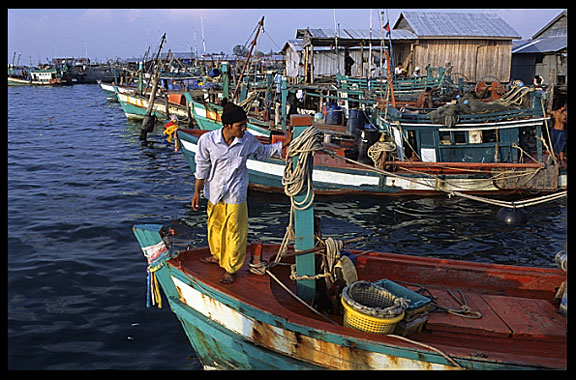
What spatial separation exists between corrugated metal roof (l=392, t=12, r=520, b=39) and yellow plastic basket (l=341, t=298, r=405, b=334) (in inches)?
892

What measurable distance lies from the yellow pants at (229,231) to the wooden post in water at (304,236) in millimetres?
571

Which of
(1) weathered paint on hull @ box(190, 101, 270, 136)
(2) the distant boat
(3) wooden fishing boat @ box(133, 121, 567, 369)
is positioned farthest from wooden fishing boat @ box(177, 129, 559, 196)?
(2) the distant boat

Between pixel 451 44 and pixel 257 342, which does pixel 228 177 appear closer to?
pixel 257 342

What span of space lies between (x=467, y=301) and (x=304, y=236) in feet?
6.67

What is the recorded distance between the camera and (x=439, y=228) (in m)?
10.9

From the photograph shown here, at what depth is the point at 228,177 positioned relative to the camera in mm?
4895

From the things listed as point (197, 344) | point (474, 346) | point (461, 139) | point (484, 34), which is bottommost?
point (197, 344)

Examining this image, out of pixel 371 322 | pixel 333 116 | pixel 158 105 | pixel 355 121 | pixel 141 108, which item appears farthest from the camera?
pixel 141 108

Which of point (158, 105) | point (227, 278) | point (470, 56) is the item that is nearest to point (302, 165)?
point (227, 278)

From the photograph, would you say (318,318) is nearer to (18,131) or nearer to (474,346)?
(474,346)

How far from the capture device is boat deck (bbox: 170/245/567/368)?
450cm
